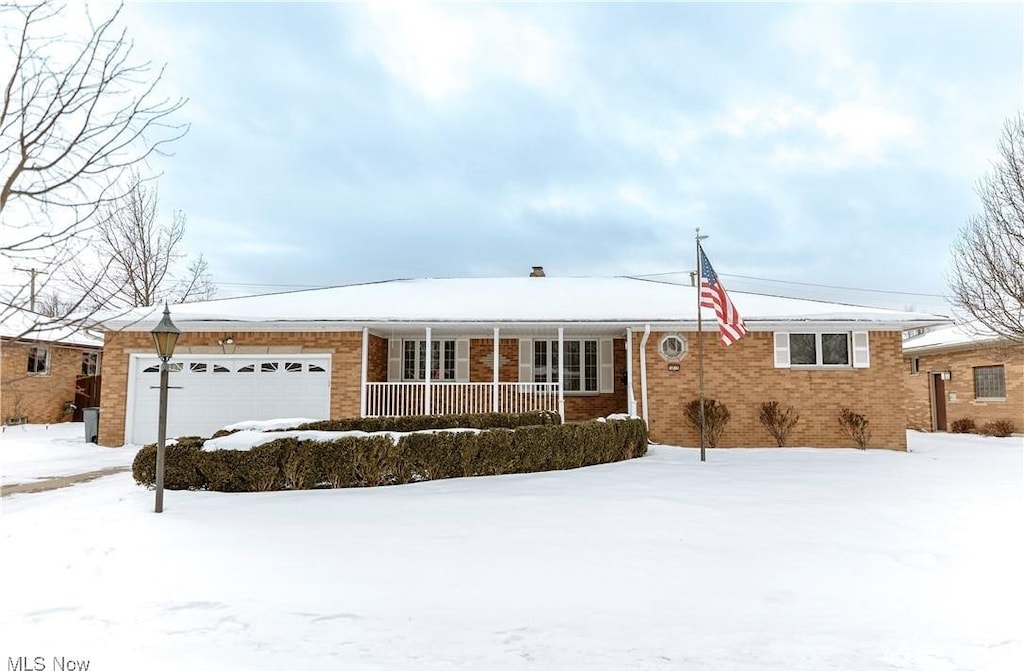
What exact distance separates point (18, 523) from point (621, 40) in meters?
12.4

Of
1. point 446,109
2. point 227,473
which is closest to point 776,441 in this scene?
point 227,473

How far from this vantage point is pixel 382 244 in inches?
1833

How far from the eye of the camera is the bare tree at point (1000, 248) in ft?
48.0

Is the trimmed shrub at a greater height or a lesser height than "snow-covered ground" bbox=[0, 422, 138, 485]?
greater

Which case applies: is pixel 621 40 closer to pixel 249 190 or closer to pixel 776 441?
pixel 776 441

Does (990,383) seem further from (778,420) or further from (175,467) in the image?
(175,467)

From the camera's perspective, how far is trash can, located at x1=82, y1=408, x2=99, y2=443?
14883 mm

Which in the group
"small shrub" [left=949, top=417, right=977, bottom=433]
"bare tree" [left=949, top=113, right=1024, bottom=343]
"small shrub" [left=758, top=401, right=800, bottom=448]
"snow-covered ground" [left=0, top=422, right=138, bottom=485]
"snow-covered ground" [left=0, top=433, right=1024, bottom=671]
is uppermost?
"bare tree" [left=949, top=113, right=1024, bottom=343]

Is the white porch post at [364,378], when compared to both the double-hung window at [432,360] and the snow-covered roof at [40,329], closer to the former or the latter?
the double-hung window at [432,360]

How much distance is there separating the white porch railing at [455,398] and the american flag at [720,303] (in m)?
4.53

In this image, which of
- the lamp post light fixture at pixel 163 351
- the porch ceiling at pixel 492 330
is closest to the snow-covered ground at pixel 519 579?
the lamp post light fixture at pixel 163 351

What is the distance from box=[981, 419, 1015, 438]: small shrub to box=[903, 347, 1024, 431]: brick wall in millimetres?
177

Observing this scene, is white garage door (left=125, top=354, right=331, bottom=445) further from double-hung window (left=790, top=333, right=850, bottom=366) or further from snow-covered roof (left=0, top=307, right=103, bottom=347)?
double-hung window (left=790, top=333, right=850, bottom=366)

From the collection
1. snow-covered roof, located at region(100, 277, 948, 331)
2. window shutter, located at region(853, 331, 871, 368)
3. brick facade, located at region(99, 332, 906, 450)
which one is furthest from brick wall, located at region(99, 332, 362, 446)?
window shutter, located at region(853, 331, 871, 368)
